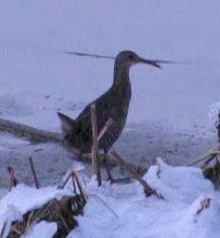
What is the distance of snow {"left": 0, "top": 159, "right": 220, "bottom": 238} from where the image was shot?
7.97 feet

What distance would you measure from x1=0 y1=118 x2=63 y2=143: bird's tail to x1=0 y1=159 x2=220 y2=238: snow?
16.8 ft

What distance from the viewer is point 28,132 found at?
809cm

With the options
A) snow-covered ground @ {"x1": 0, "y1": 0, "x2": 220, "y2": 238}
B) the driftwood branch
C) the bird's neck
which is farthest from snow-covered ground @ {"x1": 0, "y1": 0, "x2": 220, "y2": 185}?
the bird's neck

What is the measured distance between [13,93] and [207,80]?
1.77m

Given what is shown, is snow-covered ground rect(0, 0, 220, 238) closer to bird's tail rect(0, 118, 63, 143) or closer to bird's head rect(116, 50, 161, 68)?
bird's tail rect(0, 118, 63, 143)

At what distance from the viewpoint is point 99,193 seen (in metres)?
2.69

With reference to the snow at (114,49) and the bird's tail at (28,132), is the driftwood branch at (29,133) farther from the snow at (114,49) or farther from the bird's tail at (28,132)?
the snow at (114,49)

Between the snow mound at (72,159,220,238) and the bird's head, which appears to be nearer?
the snow mound at (72,159,220,238)

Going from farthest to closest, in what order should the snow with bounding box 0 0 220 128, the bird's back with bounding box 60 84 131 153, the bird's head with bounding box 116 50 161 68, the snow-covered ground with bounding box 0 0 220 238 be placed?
the snow with bounding box 0 0 220 128
the bird's head with bounding box 116 50 161 68
the snow-covered ground with bounding box 0 0 220 238
the bird's back with bounding box 60 84 131 153

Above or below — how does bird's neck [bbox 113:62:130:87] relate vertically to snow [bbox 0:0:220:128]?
above

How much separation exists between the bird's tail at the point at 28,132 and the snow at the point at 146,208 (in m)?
5.11

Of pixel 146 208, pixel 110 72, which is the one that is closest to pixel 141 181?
pixel 146 208

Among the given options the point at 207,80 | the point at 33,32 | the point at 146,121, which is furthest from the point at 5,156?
the point at 33,32

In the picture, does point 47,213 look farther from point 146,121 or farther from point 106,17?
point 106,17
